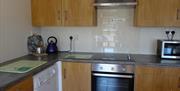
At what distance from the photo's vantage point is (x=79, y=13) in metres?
2.64

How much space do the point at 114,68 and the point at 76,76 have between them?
50 centimetres

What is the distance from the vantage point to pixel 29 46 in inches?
110

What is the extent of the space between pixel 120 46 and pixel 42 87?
4.39 ft

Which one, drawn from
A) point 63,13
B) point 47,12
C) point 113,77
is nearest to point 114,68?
point 113,77

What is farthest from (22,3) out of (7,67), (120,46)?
(120,46)

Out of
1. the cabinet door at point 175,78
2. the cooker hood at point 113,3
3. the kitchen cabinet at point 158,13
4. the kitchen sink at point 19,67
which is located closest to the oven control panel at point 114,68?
the cabinet door at point 175,78

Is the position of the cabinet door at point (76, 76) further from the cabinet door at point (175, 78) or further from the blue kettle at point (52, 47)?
the cabinet door at point (175, 78)

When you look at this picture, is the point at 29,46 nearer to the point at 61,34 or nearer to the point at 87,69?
the point at 61,34

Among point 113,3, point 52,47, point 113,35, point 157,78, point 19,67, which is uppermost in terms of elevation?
point 113,3

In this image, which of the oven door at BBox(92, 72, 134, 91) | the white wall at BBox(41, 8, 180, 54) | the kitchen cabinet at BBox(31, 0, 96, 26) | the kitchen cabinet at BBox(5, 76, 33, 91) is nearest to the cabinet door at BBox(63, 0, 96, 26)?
the kitchen cabinet at BBox(31, 0, 96, 26)

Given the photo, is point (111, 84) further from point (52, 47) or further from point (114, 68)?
point (52, 47)

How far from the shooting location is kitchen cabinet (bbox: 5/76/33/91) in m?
1.59

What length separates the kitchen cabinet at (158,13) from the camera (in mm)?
2367

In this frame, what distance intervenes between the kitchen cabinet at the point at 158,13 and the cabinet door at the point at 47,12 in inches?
42.5
